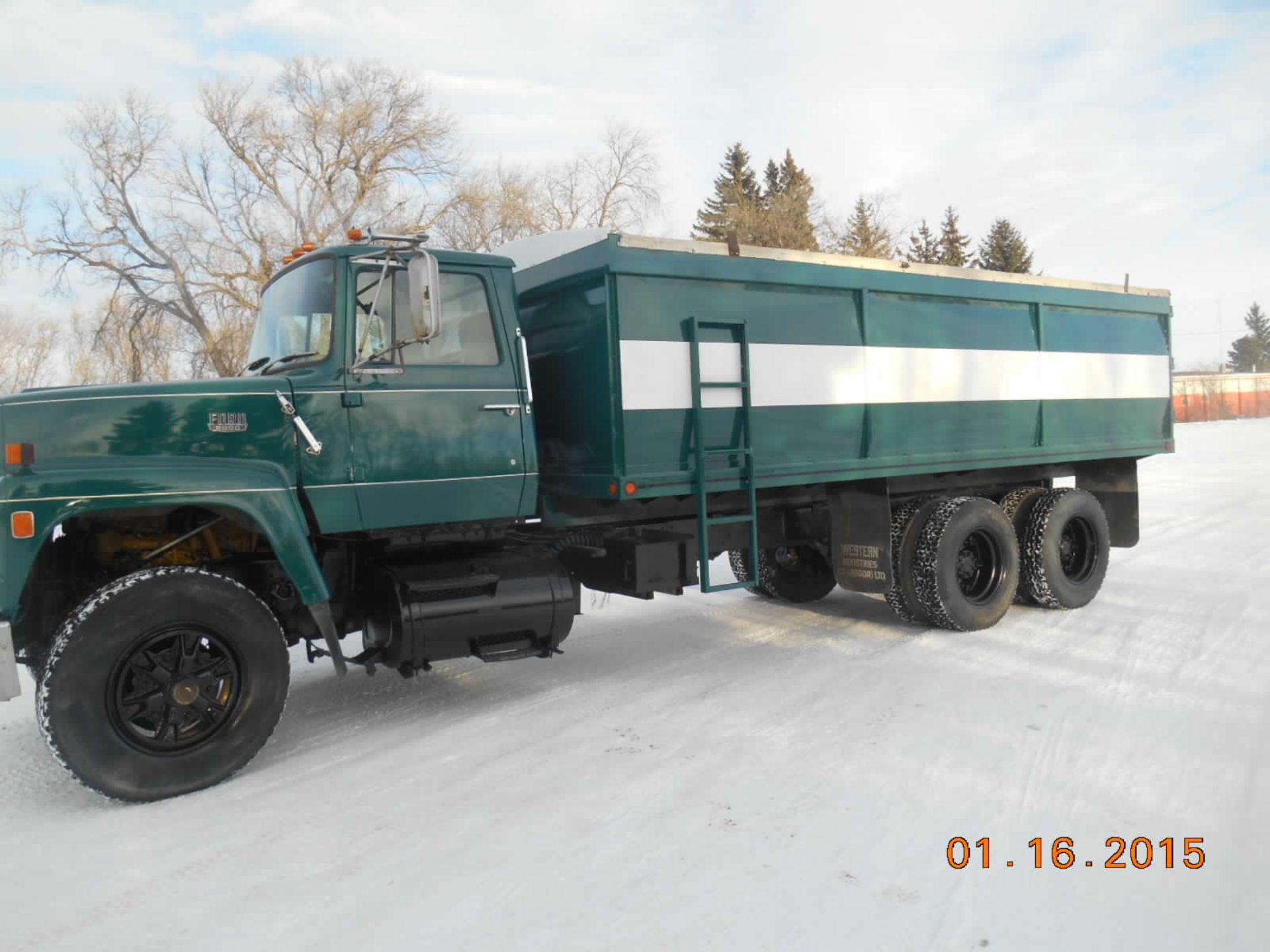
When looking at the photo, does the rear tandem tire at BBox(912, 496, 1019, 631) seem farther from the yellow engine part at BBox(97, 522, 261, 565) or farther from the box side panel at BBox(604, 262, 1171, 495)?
the yellow engine part at BBox(97, 522, 261, 565)

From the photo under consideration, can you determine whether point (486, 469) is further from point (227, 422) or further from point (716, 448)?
point (716, 448)

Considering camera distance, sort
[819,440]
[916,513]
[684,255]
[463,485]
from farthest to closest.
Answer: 1. [916,513]
2. [819,440]
3. [684,255]
4. [463,485]

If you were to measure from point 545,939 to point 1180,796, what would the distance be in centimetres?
273

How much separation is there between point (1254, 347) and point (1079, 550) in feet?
380

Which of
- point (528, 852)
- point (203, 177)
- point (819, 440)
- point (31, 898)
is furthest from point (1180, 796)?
point (203, 177)

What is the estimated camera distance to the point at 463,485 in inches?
207

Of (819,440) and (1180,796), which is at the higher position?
(819,440)

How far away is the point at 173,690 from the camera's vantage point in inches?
172

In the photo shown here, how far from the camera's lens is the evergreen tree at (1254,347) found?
335 ft

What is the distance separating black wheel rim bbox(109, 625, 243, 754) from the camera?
432cm

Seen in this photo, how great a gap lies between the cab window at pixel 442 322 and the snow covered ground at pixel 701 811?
6.70ft

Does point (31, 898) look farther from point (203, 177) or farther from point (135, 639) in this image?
point (203, 177)

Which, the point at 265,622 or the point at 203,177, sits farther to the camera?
the point at 203,177
